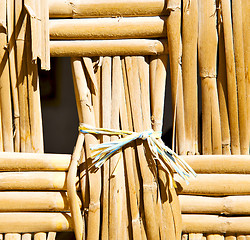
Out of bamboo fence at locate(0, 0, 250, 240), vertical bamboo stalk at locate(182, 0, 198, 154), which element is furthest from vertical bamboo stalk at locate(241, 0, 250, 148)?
vertical bamboo stalk at locate(182, 0, 198, 154)

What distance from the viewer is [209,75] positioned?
84 centimetres

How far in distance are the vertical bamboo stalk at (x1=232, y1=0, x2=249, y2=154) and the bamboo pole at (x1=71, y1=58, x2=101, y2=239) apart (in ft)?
1.03

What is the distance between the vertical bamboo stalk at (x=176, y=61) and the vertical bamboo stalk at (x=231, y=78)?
0.32ft

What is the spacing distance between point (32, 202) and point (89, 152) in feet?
0.52

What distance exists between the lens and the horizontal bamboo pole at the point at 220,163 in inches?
32.8

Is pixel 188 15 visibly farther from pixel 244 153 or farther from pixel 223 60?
pixel 244 153

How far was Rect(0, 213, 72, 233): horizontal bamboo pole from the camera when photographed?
2.68 ft

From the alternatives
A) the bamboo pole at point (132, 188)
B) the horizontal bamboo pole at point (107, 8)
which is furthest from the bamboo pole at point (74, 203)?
the horizontal bamboo pole at point (107, 8)

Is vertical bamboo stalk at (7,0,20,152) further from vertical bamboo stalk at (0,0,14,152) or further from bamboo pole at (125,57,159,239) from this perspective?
bamboo pole at (125,57,159,239)

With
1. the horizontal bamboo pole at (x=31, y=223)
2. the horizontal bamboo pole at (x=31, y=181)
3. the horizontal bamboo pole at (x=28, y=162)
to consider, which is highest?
the horizontal bamboo pole at (x=28, y=162)

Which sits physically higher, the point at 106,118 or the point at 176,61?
the point at 176,61

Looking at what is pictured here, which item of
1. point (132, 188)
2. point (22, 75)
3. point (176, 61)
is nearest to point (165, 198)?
point (132, 188)

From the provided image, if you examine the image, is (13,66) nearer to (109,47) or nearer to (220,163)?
(109,47)

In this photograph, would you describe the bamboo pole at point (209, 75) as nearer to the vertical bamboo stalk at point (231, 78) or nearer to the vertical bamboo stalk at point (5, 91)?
the vertical bamboo stalk at point (231, 78)
